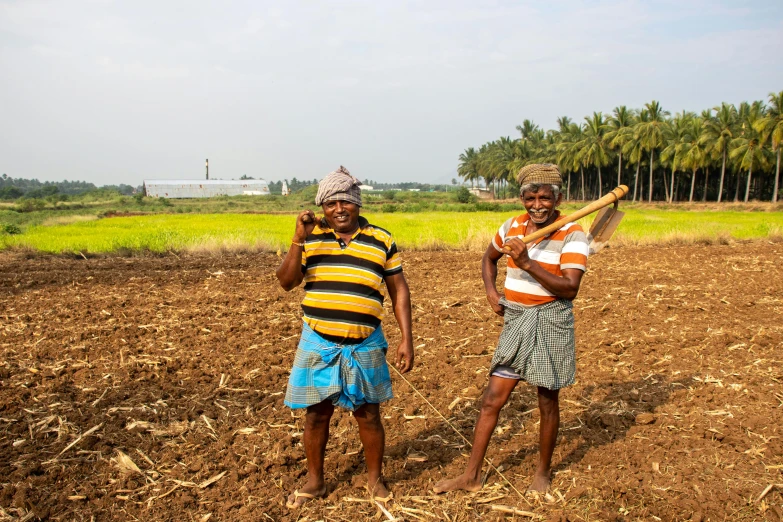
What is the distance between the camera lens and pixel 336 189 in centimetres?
252

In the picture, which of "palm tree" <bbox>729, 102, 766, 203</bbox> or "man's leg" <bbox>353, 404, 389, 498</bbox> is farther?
"palm tree" <bbox>729, 102, 766, 203</bbox>

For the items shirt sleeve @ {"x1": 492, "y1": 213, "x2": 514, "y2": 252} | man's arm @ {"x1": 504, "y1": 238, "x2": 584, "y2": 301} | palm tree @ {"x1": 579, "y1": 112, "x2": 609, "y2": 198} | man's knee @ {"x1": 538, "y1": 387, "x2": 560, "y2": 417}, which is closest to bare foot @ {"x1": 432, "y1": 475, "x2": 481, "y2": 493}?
man's knee @ {"x1": 538, "y1": 387, "x2": 560, "y2": 417}

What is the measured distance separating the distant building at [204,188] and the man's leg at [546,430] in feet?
244

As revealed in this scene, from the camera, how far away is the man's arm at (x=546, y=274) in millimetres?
2453

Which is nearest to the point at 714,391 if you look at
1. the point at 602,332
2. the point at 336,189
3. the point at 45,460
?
the point at 602,332

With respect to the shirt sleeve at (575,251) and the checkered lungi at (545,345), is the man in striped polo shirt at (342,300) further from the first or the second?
the shirt sleeve at (575,251)

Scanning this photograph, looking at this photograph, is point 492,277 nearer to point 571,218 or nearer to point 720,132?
point 571,218

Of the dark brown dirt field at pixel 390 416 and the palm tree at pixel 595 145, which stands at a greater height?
the palm tree at pixel 595 145

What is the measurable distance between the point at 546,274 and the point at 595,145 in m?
51.5

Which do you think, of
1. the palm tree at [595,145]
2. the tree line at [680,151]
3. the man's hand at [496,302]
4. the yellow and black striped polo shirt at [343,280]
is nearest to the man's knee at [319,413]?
the yellow and black striped polo shirt at [343,280]

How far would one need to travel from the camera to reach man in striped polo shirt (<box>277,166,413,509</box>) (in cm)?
256

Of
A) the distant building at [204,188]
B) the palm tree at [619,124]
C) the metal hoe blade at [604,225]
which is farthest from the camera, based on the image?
the distant building at [204,188]

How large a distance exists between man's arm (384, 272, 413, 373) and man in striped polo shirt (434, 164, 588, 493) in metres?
0.44

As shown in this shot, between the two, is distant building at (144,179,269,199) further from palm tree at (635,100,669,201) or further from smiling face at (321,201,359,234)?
smiling face at (321,201,359,234)
